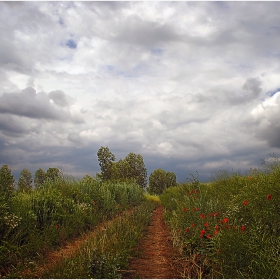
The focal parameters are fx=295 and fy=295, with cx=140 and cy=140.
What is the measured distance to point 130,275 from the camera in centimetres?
570

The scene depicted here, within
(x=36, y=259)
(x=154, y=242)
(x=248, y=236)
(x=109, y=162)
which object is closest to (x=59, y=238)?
(x=36, y=259)

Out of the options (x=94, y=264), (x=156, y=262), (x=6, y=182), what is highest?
(x=6, y=182)

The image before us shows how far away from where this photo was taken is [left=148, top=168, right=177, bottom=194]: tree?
186 feet

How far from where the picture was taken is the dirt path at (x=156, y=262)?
5832 mm

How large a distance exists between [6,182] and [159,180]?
51.3 metres

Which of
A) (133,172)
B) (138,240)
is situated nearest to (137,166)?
(133,172)

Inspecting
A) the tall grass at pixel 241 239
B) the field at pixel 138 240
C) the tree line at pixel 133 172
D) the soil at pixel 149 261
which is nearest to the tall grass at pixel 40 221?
the field at pixel 138 240

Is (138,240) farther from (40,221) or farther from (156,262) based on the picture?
(40,221)

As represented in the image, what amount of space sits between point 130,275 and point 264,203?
3.15 m

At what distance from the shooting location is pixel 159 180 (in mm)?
57906

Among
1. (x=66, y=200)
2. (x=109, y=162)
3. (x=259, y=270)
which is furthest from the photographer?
(x=109, y=162)

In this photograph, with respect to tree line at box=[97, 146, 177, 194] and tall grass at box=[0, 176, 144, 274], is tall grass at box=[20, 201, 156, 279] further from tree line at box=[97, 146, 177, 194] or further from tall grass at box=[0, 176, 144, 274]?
tree line at box=[97, 146, 177, 194]

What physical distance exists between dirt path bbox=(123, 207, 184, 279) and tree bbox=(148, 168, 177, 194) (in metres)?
47.8

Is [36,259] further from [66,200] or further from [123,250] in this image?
[66,200]
